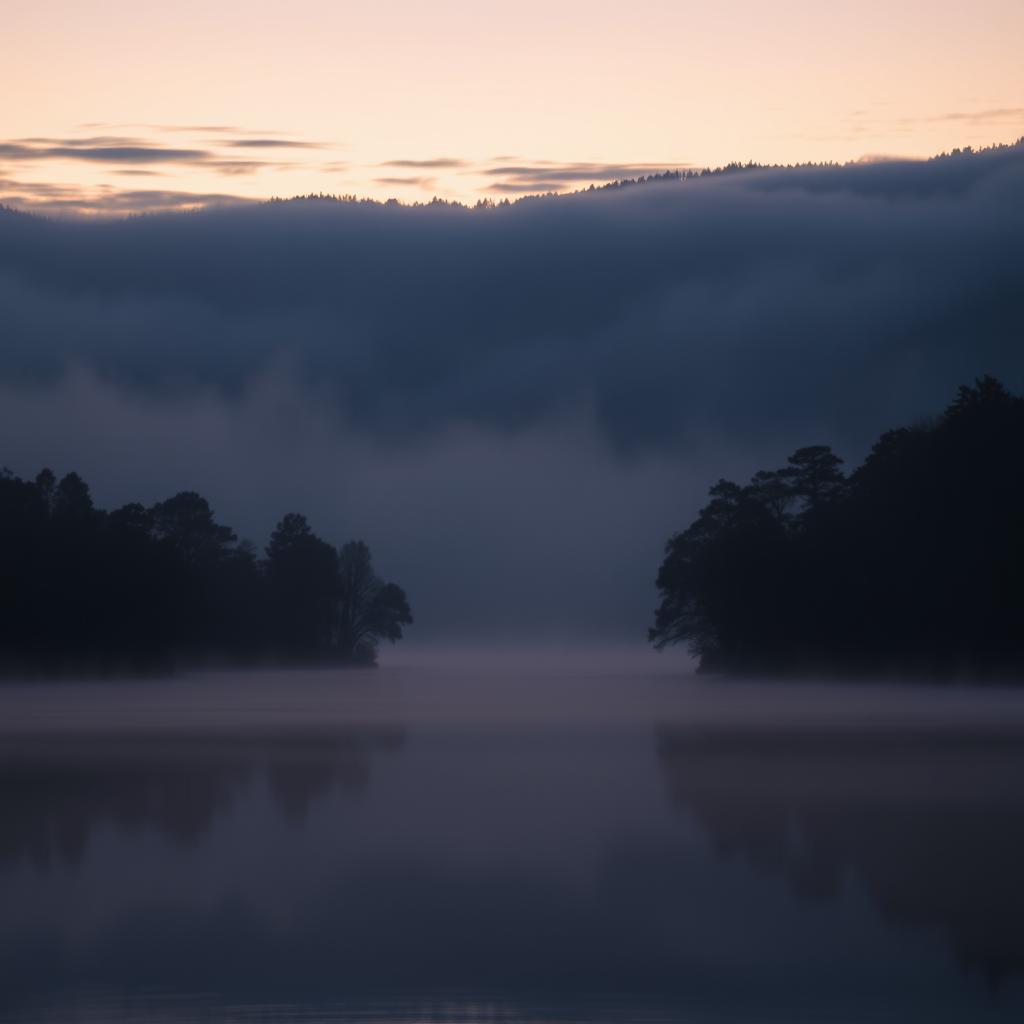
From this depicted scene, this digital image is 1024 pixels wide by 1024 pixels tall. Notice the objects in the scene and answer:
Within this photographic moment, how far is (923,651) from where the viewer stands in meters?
95.1

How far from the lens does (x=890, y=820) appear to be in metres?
26.6

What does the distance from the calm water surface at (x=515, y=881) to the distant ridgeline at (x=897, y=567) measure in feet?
154

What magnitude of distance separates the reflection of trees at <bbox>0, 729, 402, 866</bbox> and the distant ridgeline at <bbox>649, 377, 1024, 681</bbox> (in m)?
47.7

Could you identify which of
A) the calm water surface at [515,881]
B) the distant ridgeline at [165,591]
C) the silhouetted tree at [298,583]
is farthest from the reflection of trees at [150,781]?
the silhouetted tree at [298,583]

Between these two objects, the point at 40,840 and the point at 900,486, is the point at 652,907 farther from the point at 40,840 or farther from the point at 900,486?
the point at 900,486

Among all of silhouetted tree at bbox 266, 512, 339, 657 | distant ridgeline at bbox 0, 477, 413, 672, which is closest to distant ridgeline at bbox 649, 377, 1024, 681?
distant ridgeline at bbox 0, 477, 413, 672

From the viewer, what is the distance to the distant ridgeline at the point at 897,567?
90562mm

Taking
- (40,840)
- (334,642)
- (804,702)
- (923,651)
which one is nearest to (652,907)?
(40,840)

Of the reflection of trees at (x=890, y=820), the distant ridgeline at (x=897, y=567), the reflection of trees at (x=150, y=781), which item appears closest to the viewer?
the reflection of trees at (x=890, y=820)

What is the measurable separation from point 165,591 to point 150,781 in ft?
263

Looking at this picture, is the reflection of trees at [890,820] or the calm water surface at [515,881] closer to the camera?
the calm water surface at [515,881]

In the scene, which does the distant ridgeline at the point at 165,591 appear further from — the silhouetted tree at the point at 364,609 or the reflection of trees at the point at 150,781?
the reflection of trees at the point at 150,781

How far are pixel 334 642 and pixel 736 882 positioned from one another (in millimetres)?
145075

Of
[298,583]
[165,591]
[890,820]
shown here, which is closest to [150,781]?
[890,820]
